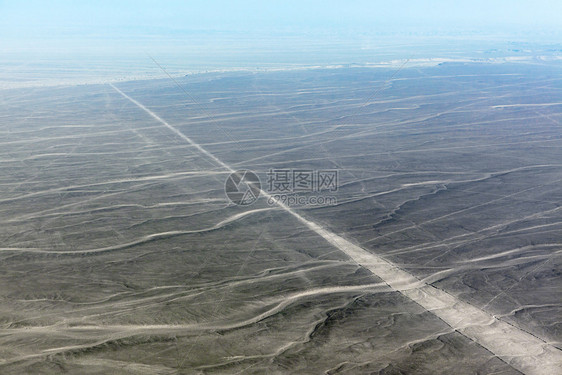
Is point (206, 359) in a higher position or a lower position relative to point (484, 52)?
lower

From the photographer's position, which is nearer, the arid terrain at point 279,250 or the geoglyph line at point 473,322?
the geoglyph line at point 473,322

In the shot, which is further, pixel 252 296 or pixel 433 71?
pixel 433 71

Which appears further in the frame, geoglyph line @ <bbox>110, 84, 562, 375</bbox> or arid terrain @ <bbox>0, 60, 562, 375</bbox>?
arid terrain @ <bbox>0, 60, 562, 375</bbox>

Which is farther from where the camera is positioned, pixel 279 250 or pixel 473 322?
pixel 279 250

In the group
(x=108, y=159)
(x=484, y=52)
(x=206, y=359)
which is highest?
(x=484, y=52)

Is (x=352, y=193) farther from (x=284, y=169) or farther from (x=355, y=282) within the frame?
(x=355, y=282)

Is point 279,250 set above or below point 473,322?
above

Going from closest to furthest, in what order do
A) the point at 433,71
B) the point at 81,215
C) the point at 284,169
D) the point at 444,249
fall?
the point at 444,249
the point at 81,215
the point at 284,169
the point at 433,71

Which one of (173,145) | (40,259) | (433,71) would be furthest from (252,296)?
(433,71)
